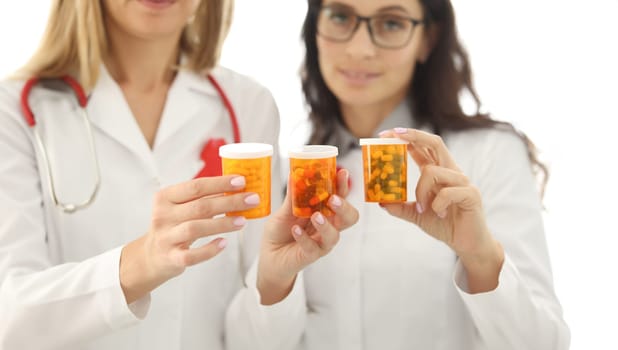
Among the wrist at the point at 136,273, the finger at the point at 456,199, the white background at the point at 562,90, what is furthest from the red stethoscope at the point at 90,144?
the white background at the point at 562,90

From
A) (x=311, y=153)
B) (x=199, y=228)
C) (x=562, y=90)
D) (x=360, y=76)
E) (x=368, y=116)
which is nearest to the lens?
(x=199, y=228)

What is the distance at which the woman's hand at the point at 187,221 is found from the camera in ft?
4.48

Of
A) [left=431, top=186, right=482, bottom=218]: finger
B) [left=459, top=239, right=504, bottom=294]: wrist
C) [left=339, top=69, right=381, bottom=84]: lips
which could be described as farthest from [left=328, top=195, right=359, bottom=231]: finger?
[left=339, top=69, right=381, bottom=84]: lips

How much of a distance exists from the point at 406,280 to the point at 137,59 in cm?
112

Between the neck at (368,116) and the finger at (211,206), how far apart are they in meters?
0.89

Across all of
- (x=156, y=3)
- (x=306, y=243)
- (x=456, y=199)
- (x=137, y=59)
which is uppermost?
(x=156, y=3)

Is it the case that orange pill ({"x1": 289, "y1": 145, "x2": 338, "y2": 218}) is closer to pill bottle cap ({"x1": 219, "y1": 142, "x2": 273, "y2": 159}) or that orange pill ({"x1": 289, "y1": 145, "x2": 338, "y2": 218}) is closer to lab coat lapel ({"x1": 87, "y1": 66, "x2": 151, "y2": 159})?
pill bottle cap ({"x1": 219, "y1": 142, "x2": 273, "y2": 159})

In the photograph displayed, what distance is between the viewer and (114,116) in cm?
185

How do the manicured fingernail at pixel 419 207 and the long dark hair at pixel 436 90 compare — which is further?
the long dark hair at pixel 436 90

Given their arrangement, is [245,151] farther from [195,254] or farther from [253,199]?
[195,254]

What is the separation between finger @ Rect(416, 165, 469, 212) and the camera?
1.53m

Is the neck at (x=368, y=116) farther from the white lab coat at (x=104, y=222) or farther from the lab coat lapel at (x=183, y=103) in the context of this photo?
the lab coat lapel at (x=183, y=103)

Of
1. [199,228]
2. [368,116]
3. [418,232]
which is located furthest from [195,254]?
[368,116]

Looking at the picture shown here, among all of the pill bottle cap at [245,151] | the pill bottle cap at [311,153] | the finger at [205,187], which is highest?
the pill bottle cap at [245,151]
